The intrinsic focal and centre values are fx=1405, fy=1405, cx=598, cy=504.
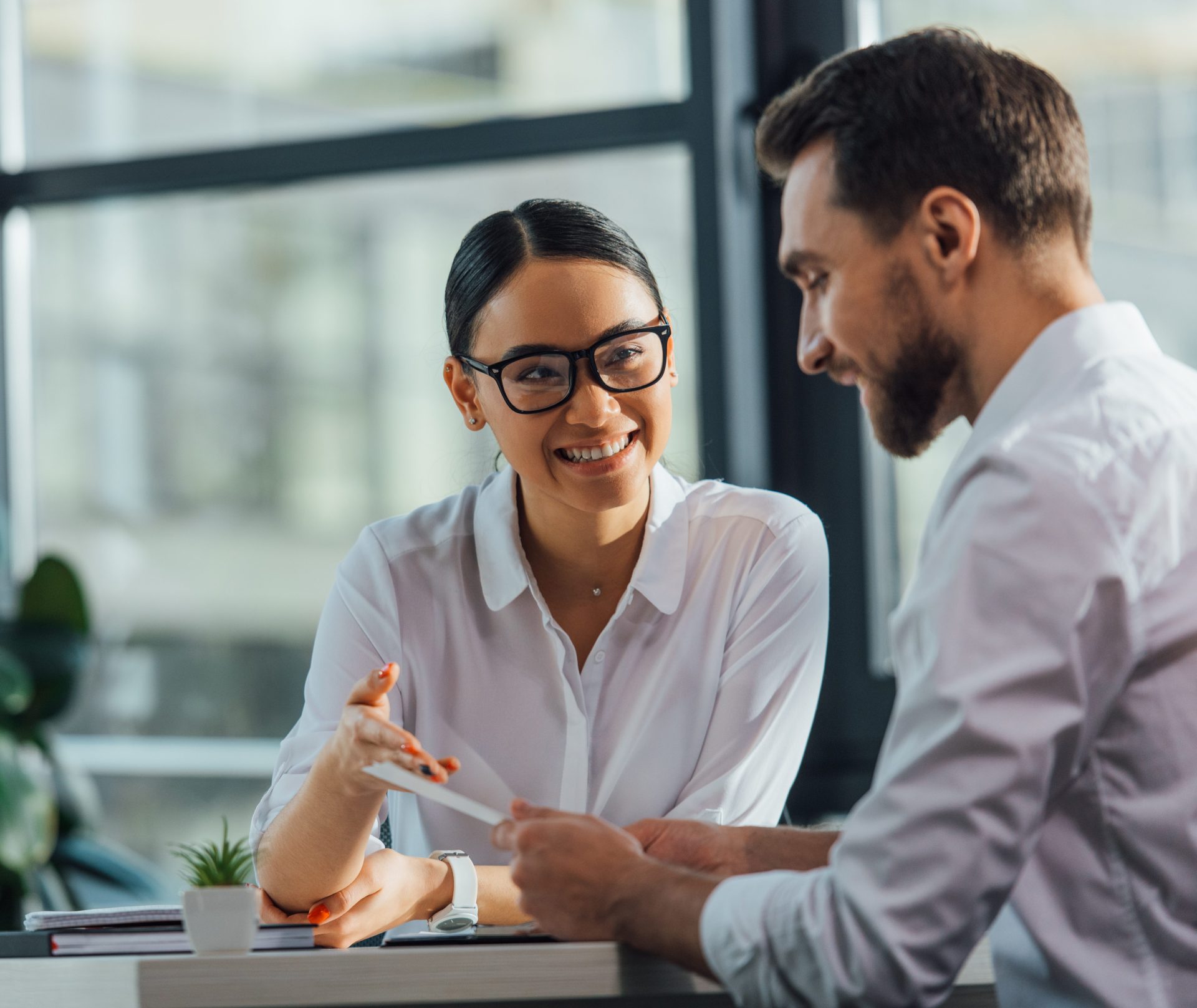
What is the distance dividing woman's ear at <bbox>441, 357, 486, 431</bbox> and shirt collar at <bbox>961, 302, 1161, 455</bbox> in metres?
0.92

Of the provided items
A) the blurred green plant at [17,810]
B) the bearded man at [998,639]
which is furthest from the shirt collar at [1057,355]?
the blurred green plant at [17,810]

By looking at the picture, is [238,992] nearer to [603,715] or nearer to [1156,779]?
[1156,779]

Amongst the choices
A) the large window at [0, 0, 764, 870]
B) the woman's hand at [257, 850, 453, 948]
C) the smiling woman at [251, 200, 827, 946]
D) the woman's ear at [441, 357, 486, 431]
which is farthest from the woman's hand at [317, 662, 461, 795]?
the large window at [0, 0, 764, 870]

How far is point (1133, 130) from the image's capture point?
284 cm

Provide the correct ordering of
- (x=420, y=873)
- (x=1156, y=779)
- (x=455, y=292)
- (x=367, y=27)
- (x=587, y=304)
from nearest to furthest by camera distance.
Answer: (x=1156, y=779) < (x=420, y=873) < (x=587, y=304) < (x=455, y=292) < (x=367, y=27)

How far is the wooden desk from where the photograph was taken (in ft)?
3.44

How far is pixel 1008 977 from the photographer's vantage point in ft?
3.51

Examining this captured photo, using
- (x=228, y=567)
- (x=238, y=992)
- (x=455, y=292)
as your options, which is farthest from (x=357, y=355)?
(x=238, y=992)

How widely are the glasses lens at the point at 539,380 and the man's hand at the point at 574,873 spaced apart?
723 millimetres

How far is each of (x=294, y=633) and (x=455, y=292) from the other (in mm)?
1595

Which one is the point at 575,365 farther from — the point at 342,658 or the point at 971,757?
the point at 971,757

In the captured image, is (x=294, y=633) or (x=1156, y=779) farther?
(x=294, y=633)

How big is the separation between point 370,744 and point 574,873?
31 centimetres

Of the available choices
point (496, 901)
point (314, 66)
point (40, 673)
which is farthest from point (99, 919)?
point (314, 66)
